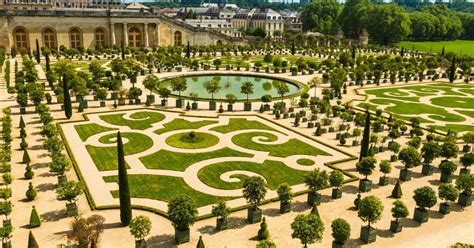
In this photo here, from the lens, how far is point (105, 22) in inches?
5241

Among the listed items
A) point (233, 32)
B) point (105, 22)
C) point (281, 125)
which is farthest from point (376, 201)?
point (233, 32)

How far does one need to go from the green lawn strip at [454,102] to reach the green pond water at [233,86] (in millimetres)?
26002

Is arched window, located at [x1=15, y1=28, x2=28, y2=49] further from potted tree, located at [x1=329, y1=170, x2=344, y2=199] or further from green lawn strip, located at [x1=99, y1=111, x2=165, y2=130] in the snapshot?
potted tree, located at [x1=329, y1=170, x2=344, y2=199]

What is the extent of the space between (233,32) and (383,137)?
141m

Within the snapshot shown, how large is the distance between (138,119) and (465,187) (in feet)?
139

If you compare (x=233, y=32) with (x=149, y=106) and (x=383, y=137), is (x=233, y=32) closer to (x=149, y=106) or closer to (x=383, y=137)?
(x=149, y=106)

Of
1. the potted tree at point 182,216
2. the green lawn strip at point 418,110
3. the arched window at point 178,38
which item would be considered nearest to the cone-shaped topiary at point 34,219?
the potted tree at point 182,216

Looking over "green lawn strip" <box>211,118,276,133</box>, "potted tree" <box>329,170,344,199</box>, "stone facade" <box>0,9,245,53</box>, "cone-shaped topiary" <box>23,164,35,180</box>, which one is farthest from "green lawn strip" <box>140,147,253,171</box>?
"stone facade" <box>0,9,245,53</box>

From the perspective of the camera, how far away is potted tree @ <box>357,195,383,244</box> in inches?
1207

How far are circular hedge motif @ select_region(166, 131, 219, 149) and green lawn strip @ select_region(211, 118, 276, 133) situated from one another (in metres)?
3.26

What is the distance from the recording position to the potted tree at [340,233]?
28703 millimetres

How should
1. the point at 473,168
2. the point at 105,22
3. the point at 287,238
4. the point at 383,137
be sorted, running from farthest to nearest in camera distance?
the point at 105,22, the point at 383,137, the point at 473,168, the point at 287,238

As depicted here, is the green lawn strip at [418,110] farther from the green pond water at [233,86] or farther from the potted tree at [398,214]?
the potted tree at [398,214]

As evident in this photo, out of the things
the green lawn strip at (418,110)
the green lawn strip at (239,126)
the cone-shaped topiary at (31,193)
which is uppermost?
the green lawn strip at (418,110)
